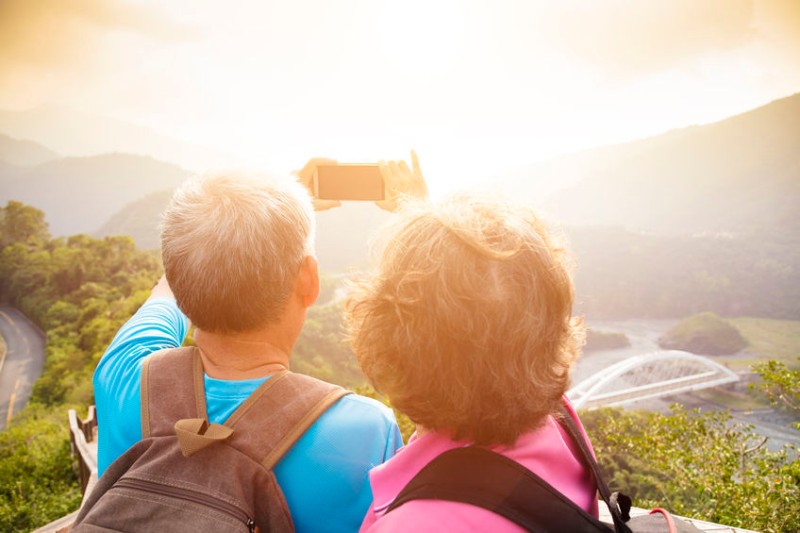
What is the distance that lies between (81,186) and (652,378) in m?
77.3

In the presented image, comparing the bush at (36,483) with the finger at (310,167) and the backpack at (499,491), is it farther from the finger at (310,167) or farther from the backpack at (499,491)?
the backpack at (499,491)

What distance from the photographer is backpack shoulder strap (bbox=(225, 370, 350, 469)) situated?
888 mm

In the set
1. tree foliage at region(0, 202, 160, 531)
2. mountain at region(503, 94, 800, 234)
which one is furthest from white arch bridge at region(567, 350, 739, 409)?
tree foliage at region(0, 202, 160, 531)

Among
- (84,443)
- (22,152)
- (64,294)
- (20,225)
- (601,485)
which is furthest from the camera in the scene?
(22,152)

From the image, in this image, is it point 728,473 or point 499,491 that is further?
point 728,473

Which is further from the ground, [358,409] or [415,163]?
[415,163]

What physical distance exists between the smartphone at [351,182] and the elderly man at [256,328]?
48cm

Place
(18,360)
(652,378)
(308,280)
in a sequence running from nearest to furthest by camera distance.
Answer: (308,280)
(18,360)
(652,378)

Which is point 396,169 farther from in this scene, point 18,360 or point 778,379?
point 18,360

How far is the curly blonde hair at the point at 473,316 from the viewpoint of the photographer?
74 cm

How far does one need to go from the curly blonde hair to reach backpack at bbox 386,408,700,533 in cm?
7

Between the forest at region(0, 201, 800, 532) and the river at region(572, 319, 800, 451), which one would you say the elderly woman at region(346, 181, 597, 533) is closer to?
the forest at region(0, 201, 800, 532)

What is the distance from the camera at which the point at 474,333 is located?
2.45 ft

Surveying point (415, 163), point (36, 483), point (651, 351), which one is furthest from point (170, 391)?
point (651, 351)
